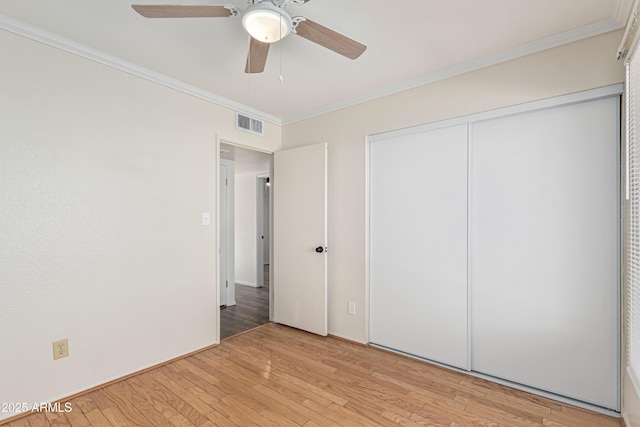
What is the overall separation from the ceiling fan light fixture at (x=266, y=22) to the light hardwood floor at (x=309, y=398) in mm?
2269

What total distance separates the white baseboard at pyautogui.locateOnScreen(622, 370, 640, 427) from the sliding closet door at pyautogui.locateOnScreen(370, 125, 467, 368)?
2.98 ft

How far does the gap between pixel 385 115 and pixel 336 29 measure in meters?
1.07

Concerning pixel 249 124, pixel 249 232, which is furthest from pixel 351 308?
pixel 249 232

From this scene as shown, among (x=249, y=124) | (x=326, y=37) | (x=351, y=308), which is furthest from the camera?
(x=249, y=124)

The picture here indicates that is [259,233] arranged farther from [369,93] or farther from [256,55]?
[256,55]

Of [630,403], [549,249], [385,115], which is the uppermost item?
[385,115]

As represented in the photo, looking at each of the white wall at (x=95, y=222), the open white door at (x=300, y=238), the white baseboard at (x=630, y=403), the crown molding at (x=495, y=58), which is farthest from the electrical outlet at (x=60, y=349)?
the white baseboard at (x=630, y=403)

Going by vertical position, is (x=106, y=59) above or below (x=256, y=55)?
above

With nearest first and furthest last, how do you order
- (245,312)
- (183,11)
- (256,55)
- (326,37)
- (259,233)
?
1. (183,11)
2. (326,37)
3. (256,55)
4. (245,312)
5. (259,233)

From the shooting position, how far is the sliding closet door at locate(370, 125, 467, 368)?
2490mm

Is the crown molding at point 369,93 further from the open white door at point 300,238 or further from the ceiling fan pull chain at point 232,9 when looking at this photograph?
the ceiling fan pull chain at point 232,9

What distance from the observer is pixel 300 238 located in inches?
134

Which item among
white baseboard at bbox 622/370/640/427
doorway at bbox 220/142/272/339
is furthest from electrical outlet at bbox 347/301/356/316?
white baseboard at bbox 622/370/640/427

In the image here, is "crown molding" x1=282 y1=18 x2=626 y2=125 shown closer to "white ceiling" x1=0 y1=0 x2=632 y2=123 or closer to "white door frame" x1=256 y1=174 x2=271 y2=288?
"white ceiling" x1=0 y1=0 x2=632 y2=123
